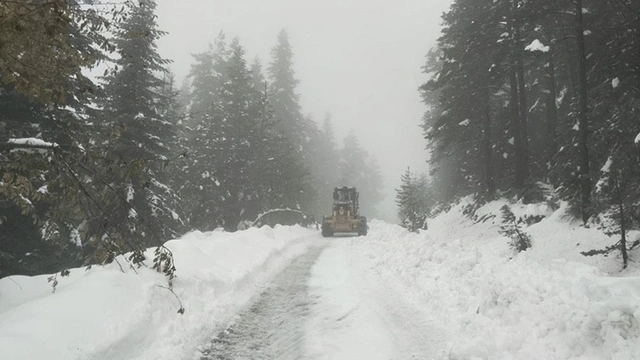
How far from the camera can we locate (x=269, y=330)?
→ 6449mm

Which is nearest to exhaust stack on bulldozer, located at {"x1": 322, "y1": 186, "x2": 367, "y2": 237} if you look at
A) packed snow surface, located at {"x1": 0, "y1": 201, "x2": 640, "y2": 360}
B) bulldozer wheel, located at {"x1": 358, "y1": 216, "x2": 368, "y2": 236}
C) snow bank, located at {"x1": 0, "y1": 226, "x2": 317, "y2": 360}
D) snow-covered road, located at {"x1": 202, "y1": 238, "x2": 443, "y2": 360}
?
bulldozer wheel, located at {"x1": 358, "y1": 216, "x2": 368, "y2": 236}

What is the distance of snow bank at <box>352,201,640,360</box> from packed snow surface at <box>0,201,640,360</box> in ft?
0.05

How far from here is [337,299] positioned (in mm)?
8227

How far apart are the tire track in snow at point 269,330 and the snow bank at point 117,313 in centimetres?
28

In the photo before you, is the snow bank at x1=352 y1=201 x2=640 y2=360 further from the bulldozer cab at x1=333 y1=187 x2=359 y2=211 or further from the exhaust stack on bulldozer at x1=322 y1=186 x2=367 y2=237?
the bulldozer cab at x1=333 y1=187 x2=359 y2=211

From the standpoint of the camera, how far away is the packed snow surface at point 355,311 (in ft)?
15.1

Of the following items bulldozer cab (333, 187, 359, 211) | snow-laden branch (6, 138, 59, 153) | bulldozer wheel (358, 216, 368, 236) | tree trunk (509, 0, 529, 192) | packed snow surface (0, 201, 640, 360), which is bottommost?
packed snow surface (0, 201, 640, 360)

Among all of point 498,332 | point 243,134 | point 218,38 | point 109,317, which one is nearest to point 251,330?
point 109,317

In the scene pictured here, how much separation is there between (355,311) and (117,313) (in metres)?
3.66

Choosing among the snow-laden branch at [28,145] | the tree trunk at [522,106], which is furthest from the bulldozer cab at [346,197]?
the snow-laden branch at [28,145]

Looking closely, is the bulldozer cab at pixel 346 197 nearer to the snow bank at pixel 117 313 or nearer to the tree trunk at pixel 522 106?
the tree trunk at pixel 522 106

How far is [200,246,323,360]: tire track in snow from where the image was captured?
5.49m

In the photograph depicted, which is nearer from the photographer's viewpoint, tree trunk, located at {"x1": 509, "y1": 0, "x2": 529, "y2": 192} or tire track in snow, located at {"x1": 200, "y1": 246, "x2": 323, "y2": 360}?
tire track in snow, located at {"x1": 200, "y1": 246, "x2": 323, "y2": 360}

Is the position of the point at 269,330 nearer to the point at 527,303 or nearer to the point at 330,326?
the point at 330,326
